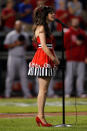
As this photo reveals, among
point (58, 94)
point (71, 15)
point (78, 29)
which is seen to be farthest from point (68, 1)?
point (58, 94)

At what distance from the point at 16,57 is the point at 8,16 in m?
1.58

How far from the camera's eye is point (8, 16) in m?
18.1

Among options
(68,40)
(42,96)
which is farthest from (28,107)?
(42,96)

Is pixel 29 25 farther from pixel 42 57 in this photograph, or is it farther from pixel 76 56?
pixel 42 57

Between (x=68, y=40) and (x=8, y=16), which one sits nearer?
(x=68, y=40)

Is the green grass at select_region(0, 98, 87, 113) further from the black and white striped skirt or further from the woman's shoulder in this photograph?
the woman's shoulder

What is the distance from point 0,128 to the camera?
8.55 m

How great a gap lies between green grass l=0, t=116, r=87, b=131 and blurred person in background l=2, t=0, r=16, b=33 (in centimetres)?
822

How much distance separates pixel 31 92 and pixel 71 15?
9.97 ft

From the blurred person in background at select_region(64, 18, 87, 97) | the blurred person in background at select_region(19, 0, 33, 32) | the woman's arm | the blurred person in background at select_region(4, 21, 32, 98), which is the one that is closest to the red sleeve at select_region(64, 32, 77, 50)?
the blurred person in background at select_region(64, 18, 87, 97)

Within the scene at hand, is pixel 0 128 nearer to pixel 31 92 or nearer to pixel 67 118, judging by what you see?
Answer: pixel 67 118

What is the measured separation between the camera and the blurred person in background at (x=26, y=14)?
18.4m

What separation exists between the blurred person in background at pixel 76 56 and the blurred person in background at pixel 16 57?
1389 mm

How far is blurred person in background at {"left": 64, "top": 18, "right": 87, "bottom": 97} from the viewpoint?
17.1 metres
